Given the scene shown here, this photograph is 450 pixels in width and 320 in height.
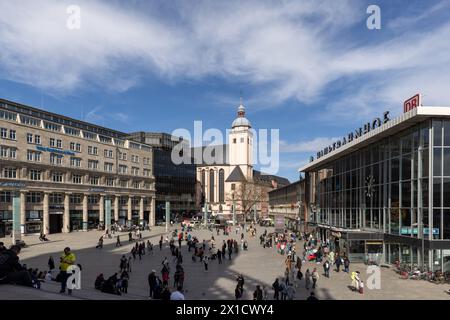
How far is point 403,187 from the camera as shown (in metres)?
32.2

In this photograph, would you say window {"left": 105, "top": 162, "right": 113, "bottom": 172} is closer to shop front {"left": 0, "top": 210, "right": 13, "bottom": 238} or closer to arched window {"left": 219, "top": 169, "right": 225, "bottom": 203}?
shop front {"left": 0, "top": 210, "right": 13, "bottom": 238}

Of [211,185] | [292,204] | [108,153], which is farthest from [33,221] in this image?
[211,185]

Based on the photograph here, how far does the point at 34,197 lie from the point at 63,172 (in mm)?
8521

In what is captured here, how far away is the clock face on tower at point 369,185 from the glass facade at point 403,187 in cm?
10

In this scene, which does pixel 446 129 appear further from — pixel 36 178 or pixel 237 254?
pixel 36 178

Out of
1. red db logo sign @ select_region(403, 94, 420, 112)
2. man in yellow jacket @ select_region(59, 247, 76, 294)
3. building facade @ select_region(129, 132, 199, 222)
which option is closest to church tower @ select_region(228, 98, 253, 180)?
building facade @ select_region(129, 132, 199, 222)

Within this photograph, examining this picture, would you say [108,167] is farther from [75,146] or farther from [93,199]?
[75,146]

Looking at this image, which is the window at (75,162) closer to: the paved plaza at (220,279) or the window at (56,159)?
the window at (56,159)

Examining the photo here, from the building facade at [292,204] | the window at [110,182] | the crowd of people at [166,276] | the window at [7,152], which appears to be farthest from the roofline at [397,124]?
the window at [110,182]

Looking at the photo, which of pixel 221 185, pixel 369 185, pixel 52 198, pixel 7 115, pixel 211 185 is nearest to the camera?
pixel 369 185

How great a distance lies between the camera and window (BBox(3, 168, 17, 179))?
208 feet

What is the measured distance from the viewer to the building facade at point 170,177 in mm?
116125
